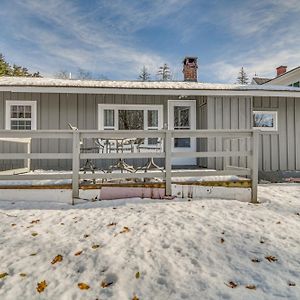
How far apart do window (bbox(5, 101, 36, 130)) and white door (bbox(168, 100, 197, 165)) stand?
448 centimetres

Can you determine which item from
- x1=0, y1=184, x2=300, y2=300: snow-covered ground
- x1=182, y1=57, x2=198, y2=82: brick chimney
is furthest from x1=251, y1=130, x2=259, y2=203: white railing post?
x1=182, y1=57, x2=198, y2=82: brick chimney

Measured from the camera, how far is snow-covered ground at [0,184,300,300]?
7.12 ft

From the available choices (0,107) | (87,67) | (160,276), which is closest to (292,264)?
(160,276)

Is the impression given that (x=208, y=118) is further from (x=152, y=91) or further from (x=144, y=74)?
(x=144, y=74)

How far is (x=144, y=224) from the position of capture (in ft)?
11.8

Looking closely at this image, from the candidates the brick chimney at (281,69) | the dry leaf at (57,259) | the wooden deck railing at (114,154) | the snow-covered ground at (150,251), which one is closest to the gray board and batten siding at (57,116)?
the wooden deck railing at (114,154)

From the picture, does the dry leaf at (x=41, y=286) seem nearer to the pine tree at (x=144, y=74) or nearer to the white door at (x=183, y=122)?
the white door at (x=183, y=122)

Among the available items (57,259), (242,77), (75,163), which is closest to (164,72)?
(242,77)

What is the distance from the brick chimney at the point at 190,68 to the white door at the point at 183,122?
12.4ft

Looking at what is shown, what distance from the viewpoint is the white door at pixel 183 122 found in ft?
29.5

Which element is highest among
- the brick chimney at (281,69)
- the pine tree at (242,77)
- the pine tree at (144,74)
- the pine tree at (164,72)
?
the pine tree at (242,77)

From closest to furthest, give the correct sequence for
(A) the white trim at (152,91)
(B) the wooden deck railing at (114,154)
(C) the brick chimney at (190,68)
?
(B) the wooden deck railing at (114,154) → (A) the white trim at (152,91) → (C) the brick chimney at (190,68)

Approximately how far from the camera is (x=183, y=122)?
9117 mm

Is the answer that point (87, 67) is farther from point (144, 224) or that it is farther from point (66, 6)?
point (144, 224)
